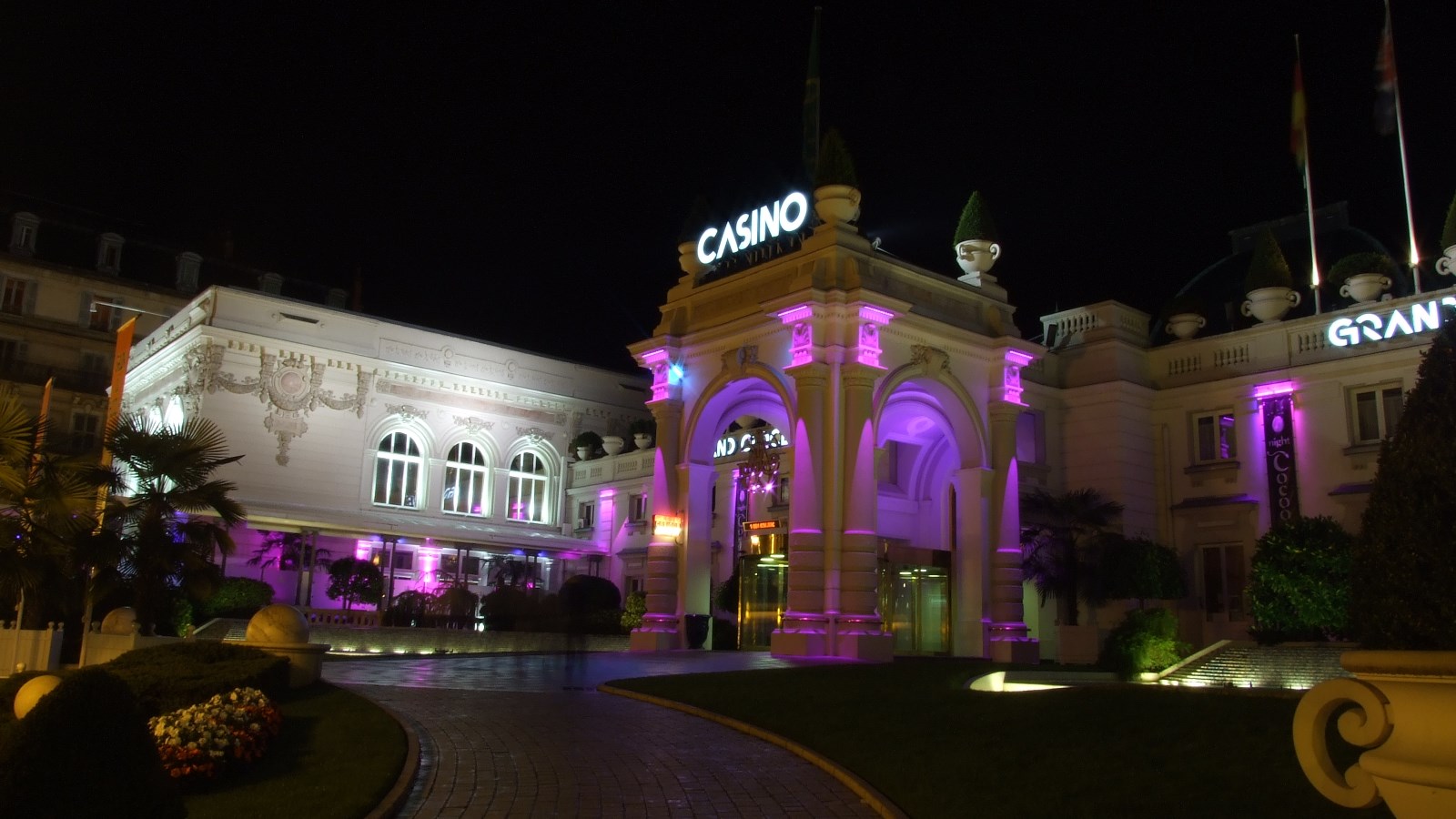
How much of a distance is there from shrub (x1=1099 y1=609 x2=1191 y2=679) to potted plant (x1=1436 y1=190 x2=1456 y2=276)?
11.8 metres

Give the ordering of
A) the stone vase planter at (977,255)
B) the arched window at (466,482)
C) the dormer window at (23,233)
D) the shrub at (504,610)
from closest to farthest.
Answer: 1. the stone vase planter at (977,255)
2. the shrub at (504,610)
3. the arched window at (466,482)
4. the dormer window at (23,233)

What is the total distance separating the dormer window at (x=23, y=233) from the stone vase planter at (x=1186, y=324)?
4768cm

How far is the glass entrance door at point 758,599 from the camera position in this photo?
30578 millimetres

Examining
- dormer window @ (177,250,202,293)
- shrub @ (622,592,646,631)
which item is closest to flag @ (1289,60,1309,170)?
shrub @ (622,592,646,631)

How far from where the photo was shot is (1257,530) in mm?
30594

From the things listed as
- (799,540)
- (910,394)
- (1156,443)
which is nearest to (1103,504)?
(1156,443)

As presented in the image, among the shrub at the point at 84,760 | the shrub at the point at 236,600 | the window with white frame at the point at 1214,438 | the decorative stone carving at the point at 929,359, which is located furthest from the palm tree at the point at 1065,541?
the shrub at the point at 84,760

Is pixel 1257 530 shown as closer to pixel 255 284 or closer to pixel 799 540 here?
pixel 799 540

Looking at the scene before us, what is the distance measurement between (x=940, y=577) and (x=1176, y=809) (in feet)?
73.7

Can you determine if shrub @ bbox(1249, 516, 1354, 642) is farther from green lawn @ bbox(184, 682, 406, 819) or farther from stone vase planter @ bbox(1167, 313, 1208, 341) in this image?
green lawn @ bbox(184, 682, 406, 819)

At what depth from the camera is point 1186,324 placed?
34406 millimetres

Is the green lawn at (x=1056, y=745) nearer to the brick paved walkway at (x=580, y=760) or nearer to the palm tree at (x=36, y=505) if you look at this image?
the brick paved walkway at (x=580, y=760)

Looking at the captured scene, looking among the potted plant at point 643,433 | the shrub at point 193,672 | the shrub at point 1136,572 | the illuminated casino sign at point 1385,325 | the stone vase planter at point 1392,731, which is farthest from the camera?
the potted plant at point 643,433

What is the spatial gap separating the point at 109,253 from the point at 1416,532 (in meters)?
58.9
